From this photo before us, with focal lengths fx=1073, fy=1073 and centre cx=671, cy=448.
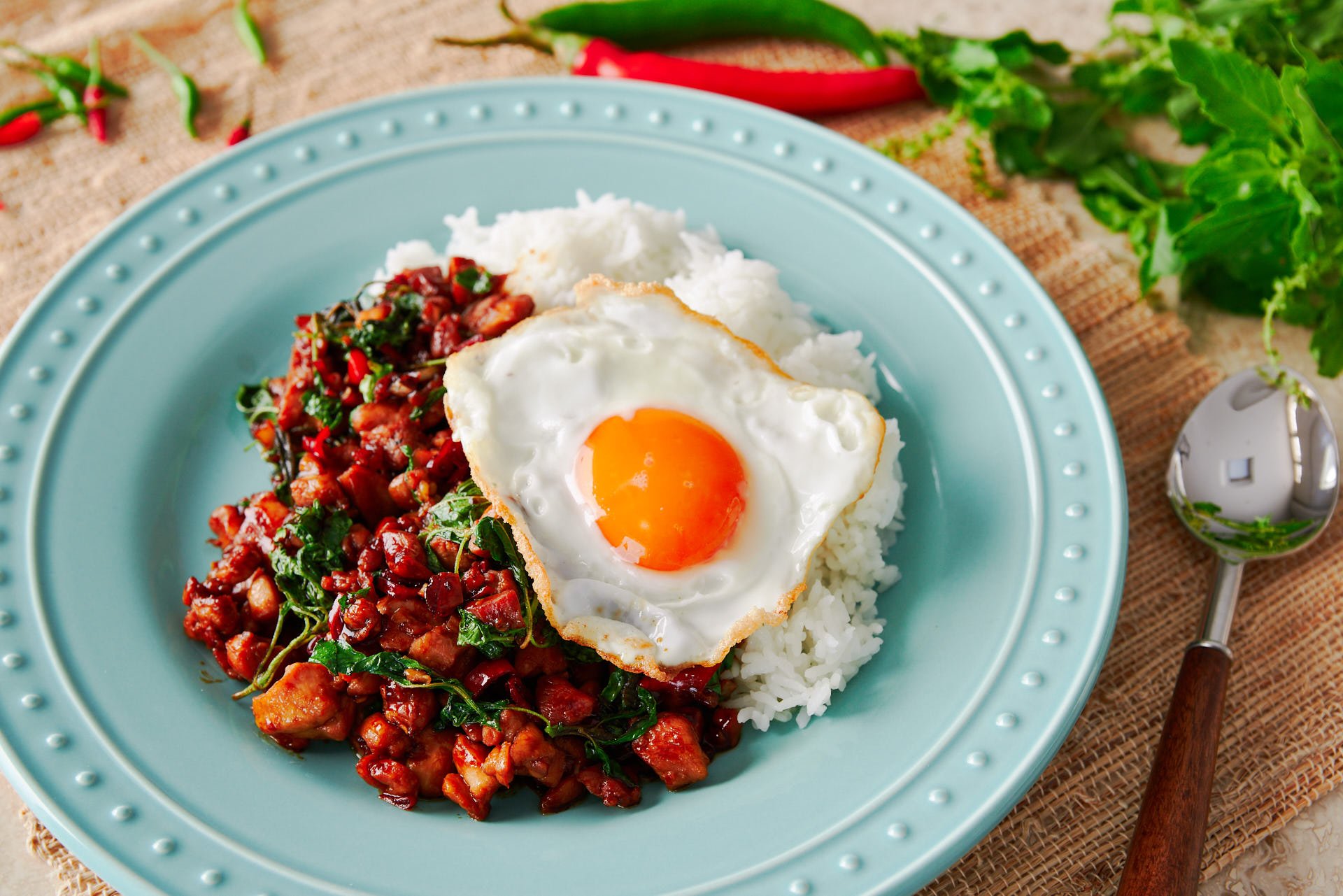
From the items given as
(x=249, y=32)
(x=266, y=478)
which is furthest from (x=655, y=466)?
(x=249, y=32)

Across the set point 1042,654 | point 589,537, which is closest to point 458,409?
point 589,537

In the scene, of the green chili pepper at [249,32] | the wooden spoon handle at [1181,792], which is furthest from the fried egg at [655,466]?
the green chili pepper at [249,32]

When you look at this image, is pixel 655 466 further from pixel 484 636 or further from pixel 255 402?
pixel 255 402

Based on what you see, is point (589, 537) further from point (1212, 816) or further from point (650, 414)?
point (1212, 816)

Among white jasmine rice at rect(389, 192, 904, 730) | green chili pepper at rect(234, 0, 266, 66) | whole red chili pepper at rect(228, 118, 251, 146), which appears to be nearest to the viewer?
white jasmine rice at rect(389, 192, 904, 730)

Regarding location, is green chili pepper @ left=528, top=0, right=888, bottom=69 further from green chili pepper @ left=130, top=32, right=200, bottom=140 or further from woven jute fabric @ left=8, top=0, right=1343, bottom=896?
green chili pepper @ left=130, top=32, right=200, bottom=140

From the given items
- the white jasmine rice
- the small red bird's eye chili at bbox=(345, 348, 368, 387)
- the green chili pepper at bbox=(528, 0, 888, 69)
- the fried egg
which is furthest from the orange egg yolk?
the green chili pepper at bbox=(528, 0, 888, 69)

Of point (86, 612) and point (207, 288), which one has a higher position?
point (207, 288)

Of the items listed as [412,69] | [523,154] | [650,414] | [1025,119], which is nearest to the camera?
[650,414]
